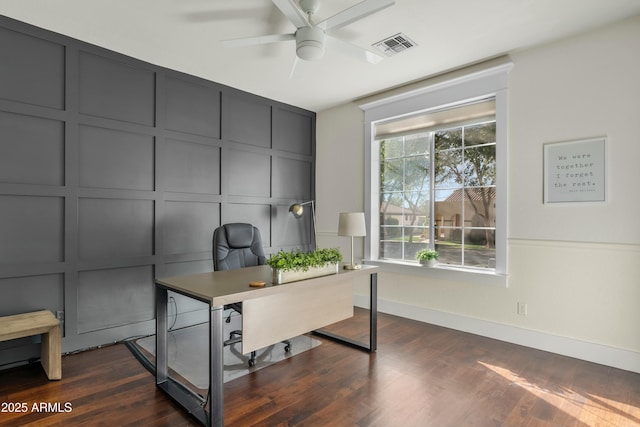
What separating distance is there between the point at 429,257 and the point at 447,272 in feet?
0.82

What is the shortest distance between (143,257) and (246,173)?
1468mm

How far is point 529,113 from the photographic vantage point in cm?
303

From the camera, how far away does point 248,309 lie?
2066 mm

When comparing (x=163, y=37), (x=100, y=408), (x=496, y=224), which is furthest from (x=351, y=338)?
(x=163, y=37)

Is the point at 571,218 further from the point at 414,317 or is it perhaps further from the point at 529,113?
the point at 414,317

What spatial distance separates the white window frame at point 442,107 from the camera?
3160mm

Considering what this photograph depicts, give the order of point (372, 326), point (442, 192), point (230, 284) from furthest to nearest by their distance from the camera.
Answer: point (442, 192) → point (372, 326) → point (230, 284)

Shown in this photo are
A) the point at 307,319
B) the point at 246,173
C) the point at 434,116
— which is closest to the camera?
the point at 307,319

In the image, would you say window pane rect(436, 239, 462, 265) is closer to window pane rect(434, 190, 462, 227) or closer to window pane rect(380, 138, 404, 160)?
window pane rect(434, 190, 462, 227)

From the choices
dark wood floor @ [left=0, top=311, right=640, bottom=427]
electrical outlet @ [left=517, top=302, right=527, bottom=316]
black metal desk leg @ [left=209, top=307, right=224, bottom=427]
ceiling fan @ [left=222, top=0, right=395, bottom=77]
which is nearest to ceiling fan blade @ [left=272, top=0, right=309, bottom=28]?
ceiling fan @ [left=222, top=0, right=395, bottom=77]

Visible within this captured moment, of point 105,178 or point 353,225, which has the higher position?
point 105,178

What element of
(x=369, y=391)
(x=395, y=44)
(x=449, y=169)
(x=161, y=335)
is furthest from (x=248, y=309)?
(x=449, y=169)

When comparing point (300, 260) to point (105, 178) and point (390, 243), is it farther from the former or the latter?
point (390, 243)

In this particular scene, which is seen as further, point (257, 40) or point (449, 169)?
point (449, 169)
